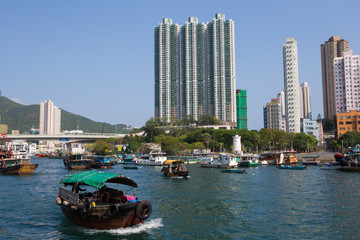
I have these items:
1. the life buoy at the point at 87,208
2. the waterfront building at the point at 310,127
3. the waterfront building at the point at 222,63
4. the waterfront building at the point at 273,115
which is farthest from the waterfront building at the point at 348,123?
the life buoy at the point at 87,208

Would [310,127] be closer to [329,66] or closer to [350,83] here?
[350,83]

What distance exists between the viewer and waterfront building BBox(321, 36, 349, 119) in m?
170

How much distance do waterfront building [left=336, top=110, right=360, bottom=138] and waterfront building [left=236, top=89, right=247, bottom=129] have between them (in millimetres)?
76230

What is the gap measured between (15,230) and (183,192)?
676 inches

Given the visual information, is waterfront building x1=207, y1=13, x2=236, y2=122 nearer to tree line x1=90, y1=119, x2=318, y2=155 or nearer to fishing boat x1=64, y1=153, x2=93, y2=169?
tree line x1=90, y1=119, x2=318, y2=155

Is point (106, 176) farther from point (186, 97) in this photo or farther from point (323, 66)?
point (323, 66)

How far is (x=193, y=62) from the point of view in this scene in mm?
173875

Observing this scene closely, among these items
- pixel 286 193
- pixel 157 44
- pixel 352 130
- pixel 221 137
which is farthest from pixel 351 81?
pixel 286 193

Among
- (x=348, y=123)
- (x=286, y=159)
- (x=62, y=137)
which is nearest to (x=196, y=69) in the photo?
(x=62, y=137)

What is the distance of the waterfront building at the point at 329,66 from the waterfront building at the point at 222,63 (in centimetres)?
5303

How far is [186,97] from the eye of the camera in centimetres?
17775

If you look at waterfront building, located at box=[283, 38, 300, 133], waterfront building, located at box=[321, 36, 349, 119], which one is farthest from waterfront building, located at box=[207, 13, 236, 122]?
waterfront building, located at box=[321, 36, 349, 119]

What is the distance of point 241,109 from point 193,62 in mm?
39978

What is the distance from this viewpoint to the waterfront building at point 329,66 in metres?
170
